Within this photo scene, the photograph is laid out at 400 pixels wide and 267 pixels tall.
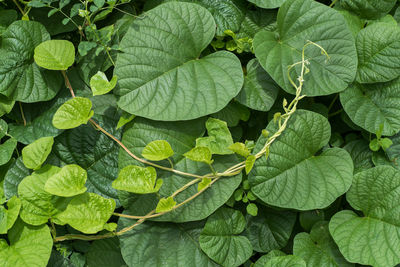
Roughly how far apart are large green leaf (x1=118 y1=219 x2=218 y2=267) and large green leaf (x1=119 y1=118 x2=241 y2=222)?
8 cm

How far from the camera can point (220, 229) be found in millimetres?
1336

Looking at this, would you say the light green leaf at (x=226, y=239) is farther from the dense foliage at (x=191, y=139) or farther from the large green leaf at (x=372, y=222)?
the large green leaf at (x=372, y=222)

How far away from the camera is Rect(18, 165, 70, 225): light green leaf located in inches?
49.1

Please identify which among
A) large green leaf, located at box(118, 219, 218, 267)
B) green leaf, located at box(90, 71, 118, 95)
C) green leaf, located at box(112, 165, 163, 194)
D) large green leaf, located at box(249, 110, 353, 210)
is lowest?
large green leaf, located at box(118, 219, 218, 267)

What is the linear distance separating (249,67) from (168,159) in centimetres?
46

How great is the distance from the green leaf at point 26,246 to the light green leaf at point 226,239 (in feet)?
1.59

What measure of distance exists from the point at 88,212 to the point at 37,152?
0.86 feet

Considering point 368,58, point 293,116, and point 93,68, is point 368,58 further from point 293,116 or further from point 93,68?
point 93,68

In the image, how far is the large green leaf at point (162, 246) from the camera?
1301 millimetres

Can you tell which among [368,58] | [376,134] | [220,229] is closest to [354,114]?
[376,134]

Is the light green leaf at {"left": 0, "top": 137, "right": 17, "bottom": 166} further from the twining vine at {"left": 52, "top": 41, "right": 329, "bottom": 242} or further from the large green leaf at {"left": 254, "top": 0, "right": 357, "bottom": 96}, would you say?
the large green leaf at {"left": 254, "top": 0, "right": 357, "bottom": 96}

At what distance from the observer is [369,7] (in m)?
1.48

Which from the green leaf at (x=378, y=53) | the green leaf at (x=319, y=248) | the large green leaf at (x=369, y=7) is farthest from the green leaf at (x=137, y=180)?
the large green leaf at (x=369, y=7)

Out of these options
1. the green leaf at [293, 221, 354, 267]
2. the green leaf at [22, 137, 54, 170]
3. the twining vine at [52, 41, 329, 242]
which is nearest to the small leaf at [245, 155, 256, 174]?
the twining vine at [52, 41, 329, 242]
